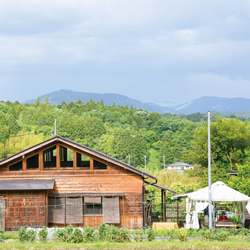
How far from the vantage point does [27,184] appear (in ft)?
73.6

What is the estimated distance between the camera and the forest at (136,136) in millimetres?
40906

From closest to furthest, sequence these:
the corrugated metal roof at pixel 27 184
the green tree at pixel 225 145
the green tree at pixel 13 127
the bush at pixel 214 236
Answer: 1. the bush at pixel 214 236
2. the corrugated metal roof at pixel 27 184
3. the green tree at pixel 225 145
4. the green tree at pixel 13 127

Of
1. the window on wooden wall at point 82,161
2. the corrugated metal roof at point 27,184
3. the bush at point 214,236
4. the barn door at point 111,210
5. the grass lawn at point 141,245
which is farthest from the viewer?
the window on wooden wall at point 82,161

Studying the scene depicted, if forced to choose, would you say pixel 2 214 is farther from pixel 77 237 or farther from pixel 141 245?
pixel 141 245

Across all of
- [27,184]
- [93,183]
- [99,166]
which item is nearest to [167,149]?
[99,166]

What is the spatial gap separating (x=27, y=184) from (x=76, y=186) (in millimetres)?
2831

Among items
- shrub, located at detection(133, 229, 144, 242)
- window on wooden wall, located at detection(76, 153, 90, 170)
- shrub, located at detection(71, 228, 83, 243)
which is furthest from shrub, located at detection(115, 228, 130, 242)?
window on wooden wall, located at detection(76, 153, 90, 170)

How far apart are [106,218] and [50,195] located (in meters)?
3.51

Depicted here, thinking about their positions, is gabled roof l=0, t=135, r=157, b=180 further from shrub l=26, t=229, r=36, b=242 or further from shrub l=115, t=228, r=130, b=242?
shrub l=26, t=229, r=36, b=242

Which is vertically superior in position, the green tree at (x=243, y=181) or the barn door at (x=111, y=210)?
the green tree at (x=243, y=181)

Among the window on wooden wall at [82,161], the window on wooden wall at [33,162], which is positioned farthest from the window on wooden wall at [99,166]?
the window on wooden wall at [33,162]

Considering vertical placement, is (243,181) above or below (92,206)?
above

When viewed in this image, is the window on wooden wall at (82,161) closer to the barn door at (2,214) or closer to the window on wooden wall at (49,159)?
the window on wooden wall at (49,159)

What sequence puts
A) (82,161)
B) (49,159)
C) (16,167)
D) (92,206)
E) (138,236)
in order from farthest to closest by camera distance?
(49,159) → (82,161) → (16,167) → (92,206) → (138,236)
